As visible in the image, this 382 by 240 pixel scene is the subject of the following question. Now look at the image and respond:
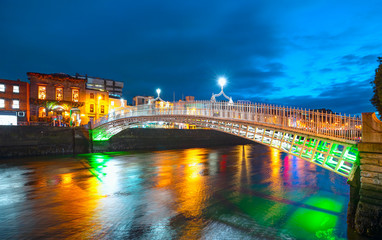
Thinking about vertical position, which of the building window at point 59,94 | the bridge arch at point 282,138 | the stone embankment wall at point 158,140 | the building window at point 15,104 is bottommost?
the stone embankment wall at point 158,140

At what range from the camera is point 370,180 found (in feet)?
27.6

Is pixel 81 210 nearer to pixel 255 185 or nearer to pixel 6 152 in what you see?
pixel 255 185

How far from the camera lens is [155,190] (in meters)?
15.4

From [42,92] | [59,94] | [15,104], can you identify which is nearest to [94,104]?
[59,94]

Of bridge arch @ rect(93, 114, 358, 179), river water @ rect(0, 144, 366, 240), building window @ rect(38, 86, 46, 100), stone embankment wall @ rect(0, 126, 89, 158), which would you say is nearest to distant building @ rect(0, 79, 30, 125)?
building window @ rect(38, 86, 46, 100)

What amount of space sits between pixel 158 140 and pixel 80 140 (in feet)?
45.9

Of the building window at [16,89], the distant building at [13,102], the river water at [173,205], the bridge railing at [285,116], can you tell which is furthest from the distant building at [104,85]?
the bridge railing at [285,116]

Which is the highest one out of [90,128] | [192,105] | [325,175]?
[192,105]

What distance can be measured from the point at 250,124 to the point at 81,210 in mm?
11201

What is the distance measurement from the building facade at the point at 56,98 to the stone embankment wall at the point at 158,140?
8.24 meters

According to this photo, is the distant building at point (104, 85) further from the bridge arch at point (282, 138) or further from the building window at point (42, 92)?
the bridge arch at point (282, 138)

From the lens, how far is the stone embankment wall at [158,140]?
133 ft

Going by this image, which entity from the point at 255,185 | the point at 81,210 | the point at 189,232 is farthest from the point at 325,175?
the point at 81,210

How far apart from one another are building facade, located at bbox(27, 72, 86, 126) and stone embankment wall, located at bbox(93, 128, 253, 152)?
8.24 metres
